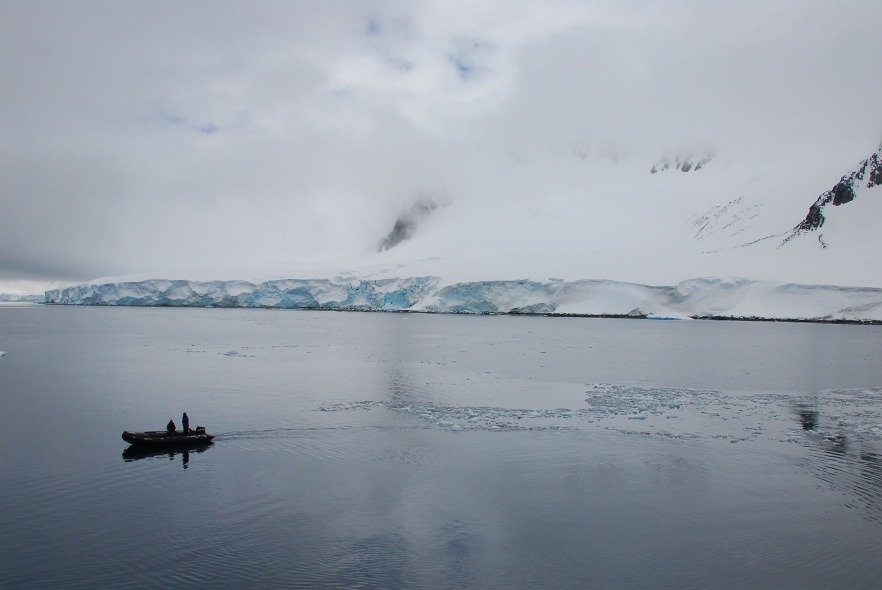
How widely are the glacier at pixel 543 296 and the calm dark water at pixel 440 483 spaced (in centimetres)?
5294

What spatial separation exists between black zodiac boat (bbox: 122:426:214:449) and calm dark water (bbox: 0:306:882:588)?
1.27ft

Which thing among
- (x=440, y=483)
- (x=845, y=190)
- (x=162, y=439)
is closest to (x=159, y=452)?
(x=162, y=439)

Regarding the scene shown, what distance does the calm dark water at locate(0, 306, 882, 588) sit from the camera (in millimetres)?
9039

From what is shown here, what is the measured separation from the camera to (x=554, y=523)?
10688mm

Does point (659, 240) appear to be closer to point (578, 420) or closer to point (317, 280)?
point (317, 280)

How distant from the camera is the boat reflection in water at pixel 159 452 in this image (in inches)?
573

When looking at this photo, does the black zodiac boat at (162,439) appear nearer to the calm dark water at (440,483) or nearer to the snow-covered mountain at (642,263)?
the calm dark water at (440,483)

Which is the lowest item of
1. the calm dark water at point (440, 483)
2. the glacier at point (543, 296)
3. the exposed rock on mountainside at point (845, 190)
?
the calm dark water at point (440, 483)

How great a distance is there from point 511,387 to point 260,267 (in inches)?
3768

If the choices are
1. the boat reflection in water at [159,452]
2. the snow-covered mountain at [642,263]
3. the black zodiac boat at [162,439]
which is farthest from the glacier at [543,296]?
the boat reflection in water at [159,452]

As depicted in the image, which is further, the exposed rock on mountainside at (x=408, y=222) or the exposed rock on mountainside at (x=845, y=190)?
the exposed rock on mountainside at (x=408, y=222)

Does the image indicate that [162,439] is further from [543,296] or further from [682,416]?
[543,296]

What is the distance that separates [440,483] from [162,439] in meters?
7.45

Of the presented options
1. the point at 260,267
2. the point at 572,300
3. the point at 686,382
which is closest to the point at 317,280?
the point at 260,267
